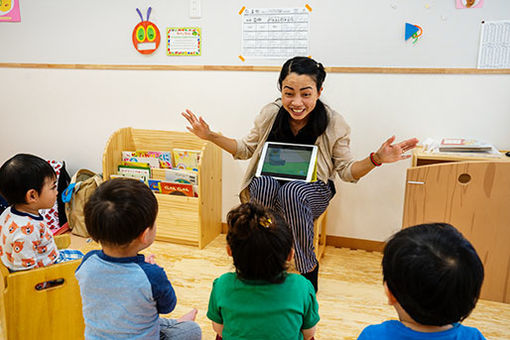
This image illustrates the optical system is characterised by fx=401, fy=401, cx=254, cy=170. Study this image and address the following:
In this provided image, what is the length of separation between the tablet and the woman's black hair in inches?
4.1

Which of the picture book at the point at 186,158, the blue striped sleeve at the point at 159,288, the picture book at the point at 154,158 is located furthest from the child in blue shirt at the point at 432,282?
the picture book at the point at 154,158

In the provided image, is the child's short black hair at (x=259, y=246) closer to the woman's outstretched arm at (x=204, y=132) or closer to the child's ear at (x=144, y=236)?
the child's ear at (x=144, y=236)

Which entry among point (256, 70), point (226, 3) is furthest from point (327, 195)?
point (226, 3)

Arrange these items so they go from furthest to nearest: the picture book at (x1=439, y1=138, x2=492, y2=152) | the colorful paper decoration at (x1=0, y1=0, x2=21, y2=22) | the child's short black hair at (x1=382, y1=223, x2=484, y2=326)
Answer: the colorful paper decoration at (x1=0, y1=0, x2=21, y2=22) < the picture book at (x1=439, y1=138, x2=492, y2=152) < the child's short black hair at (x1=382, y1=223, x2=484, y2=326)

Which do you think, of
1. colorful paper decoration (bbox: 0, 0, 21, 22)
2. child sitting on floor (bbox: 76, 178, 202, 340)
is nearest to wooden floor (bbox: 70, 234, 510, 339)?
child sitting on floor (bbox: 76, 178, 202, 340)

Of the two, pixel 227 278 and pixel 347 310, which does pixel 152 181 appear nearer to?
pixel 347 310

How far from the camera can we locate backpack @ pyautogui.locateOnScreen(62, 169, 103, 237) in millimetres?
2689

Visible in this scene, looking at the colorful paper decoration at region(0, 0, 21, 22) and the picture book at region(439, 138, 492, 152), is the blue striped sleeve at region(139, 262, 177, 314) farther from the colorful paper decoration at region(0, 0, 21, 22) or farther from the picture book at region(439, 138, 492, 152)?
the colorful paper decoration at region(0, 0, 21, 22)

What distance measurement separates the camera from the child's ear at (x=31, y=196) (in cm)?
139

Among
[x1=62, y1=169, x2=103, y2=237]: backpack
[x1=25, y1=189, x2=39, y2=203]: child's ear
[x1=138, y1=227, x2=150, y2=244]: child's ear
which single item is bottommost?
[x1=62, y1=169, x2=103, y2=237]: backpack

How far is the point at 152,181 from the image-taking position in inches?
101

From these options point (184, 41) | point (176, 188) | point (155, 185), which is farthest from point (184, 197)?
point (184, 41)

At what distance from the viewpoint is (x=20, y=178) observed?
1.37 meters

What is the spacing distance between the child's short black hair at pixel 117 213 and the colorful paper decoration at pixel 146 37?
70.8 inches
